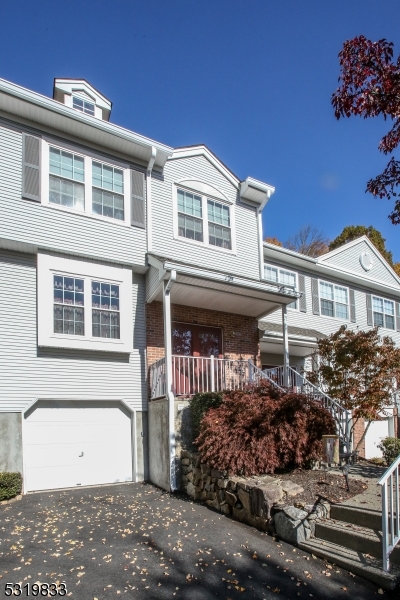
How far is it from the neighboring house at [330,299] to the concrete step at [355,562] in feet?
24.9

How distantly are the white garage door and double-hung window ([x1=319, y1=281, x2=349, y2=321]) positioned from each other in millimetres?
9364

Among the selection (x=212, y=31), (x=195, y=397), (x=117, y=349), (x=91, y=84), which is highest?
(x=91, y=84)

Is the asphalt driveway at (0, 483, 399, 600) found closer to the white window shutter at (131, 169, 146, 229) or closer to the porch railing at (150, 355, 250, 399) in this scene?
the porch railing at (150, 355, 250, 399)

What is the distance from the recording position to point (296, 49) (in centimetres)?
664

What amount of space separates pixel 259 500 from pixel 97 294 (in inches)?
214

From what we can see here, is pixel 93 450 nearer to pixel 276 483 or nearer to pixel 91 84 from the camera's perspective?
pixel 276 483

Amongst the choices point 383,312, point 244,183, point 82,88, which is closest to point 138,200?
point 82,88

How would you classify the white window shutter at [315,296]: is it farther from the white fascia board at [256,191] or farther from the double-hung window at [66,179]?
the double-hung window at [66,179]

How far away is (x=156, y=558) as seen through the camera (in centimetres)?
559

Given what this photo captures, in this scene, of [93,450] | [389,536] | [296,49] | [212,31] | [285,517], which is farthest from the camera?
[93,450]

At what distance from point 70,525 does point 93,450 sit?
3.13m

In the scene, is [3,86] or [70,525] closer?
[70,525]

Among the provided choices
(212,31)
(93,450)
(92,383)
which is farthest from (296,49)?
(93,450)

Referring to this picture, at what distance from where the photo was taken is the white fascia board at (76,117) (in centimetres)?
938
